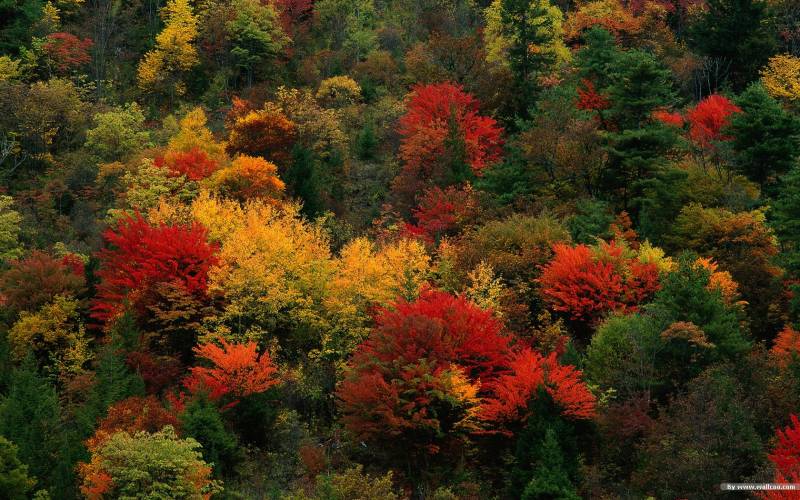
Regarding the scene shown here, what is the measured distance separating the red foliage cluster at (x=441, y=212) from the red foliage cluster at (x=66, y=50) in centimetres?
3479

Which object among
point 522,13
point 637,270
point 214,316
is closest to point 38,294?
point 214,316

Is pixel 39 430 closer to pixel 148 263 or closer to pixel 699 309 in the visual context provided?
pixel 148 263

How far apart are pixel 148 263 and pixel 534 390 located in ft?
62.6

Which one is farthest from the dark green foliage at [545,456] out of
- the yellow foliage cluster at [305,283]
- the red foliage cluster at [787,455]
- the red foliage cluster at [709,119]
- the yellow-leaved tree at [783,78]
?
the yellow-leaved tree at [783,78]

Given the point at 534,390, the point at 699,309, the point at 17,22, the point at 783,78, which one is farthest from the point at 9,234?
the point at 783,78

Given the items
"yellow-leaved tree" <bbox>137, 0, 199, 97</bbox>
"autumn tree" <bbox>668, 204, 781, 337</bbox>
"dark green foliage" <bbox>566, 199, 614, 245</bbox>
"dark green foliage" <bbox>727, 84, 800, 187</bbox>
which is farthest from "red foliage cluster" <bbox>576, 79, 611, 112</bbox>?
"yellow-leaved tree" <bbox>137, 0, 199, 97</bbox>

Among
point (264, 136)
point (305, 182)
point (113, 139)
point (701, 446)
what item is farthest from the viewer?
point (113, 139)

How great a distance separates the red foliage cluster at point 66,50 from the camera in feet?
254

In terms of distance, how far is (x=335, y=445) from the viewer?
144ft

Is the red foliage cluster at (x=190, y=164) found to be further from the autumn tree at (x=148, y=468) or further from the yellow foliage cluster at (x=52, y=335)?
the autumn tree at (x=148, y=468)

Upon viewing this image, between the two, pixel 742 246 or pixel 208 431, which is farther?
pixel 742 246

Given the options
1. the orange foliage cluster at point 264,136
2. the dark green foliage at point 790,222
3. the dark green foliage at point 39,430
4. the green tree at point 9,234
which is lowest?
the green tree at point 9,234

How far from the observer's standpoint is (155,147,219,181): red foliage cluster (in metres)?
59.8

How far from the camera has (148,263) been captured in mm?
48219
